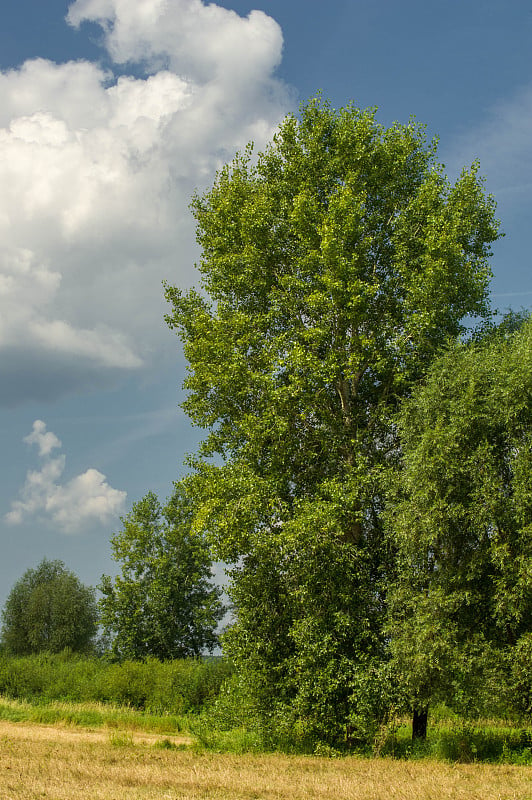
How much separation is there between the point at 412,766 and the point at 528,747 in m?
5.63

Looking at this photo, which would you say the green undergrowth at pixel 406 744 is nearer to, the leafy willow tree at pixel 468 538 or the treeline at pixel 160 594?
the leafy willow tree at pixel 468 538

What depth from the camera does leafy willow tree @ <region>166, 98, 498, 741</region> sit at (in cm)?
2252

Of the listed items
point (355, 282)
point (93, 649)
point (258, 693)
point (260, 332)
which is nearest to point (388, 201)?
point (355, 282)

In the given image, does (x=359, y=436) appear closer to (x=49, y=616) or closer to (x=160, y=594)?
(x=160, y=594)

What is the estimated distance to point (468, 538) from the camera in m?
21.3

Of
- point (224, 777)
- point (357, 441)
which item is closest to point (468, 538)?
point (357, 441)

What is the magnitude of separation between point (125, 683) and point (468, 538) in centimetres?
3114

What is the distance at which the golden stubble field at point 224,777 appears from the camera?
14.5 meters

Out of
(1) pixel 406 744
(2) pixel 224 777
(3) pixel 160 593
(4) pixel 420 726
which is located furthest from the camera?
(3) pixel 160 593

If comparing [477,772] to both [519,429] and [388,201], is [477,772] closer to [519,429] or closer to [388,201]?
[519,429]

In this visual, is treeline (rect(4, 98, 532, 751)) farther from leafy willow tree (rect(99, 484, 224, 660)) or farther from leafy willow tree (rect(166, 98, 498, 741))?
leafy willow tree (rect(99, 484, 224, 660))

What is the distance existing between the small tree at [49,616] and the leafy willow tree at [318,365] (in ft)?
192

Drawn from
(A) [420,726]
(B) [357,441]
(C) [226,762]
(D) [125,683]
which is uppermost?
(B) [357,441]

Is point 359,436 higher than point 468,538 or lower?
higher
